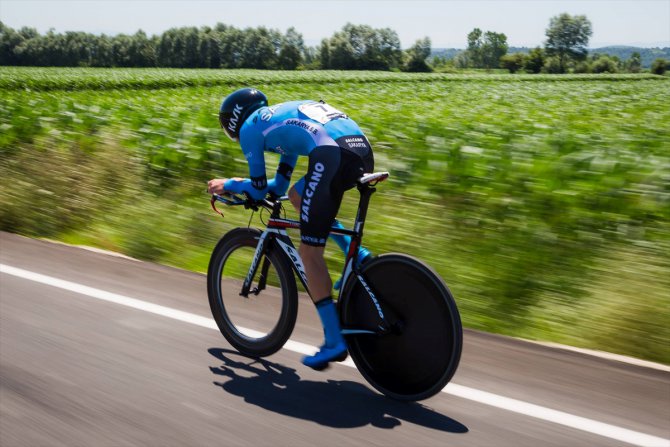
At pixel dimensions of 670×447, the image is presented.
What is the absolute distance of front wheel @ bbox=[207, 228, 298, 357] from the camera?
4367mm

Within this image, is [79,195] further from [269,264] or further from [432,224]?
[269,264]

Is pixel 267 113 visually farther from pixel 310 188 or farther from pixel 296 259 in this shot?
pixel 296 259

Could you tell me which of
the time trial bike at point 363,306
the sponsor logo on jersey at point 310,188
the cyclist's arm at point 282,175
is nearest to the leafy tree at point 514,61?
the cyclist's arm at point 282,175

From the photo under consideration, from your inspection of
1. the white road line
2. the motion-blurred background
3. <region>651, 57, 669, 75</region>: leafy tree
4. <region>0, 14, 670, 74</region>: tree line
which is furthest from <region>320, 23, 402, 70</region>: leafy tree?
the white road line

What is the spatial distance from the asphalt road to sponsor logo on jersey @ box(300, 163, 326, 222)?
1.01 meters

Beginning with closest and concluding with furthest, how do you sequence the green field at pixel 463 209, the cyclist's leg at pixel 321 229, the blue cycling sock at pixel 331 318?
the cyclist's leg at pixel 321 229 → the blue cycling sock at pixel 331 318 → the green field at pixel 463 209

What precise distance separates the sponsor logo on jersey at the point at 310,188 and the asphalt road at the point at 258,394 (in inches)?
39.8

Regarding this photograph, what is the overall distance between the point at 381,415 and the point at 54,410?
5.64 feet

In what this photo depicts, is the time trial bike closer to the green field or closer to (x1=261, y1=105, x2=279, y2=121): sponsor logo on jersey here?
(x1=261, y1=105, x2=279, y2=121): sponsor logo on jersey

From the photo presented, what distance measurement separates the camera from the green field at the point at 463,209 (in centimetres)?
554

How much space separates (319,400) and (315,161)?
133 centimetres

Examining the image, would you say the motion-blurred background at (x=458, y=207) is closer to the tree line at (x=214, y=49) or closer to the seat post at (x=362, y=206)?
the seat post at (x=362, y=206)

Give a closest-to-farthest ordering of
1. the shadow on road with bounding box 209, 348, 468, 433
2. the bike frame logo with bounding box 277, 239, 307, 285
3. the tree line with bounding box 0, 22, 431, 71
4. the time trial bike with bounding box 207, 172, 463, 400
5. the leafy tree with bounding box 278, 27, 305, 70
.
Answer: the shadow on road with bounding box 209, 348, 468, 433 < the time trial bike with bounding box 207, 172, 463, 400 < the bike frame logo with bounding box 277, 239, 307, 285 < the tree line with bounding box 0, 22, 431, 71 < the leafy tree with bounding box 278, 27, 305, 70

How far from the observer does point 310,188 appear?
405 centimetres
